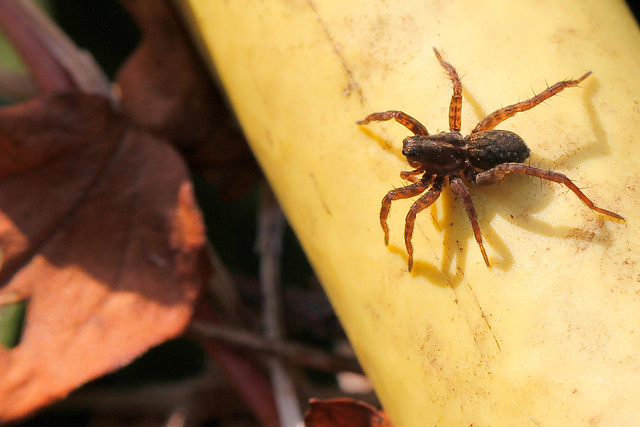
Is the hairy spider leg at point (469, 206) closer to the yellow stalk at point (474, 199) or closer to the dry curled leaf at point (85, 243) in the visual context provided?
the yellow stalk at point (474, 199)

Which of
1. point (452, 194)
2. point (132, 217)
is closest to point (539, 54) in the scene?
point (452, 194)

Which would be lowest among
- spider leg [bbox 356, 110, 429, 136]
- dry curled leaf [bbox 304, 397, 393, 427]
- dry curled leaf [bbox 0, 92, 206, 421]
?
dry curled leaf [bbox 304, 397, 393, 427]

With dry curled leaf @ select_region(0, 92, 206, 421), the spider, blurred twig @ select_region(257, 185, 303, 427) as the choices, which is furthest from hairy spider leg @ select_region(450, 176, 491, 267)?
blurred twig @ select_region(257, 185, 303, 427)

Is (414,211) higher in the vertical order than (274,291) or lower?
higher

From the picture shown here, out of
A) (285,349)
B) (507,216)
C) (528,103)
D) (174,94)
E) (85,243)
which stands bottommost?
(285,349)

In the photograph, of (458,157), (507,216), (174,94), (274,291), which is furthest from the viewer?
(274,291)

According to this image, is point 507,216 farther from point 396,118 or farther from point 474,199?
point 396,118

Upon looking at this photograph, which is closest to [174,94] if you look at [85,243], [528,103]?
[85,243]

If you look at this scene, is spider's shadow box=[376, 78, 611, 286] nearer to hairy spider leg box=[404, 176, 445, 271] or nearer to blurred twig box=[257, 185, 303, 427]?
hairy spider leg box=[404, 176, 445, 271]

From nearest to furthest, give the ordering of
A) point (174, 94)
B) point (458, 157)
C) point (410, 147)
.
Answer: point (410, 147), point (458, 157), point (174, 94)
